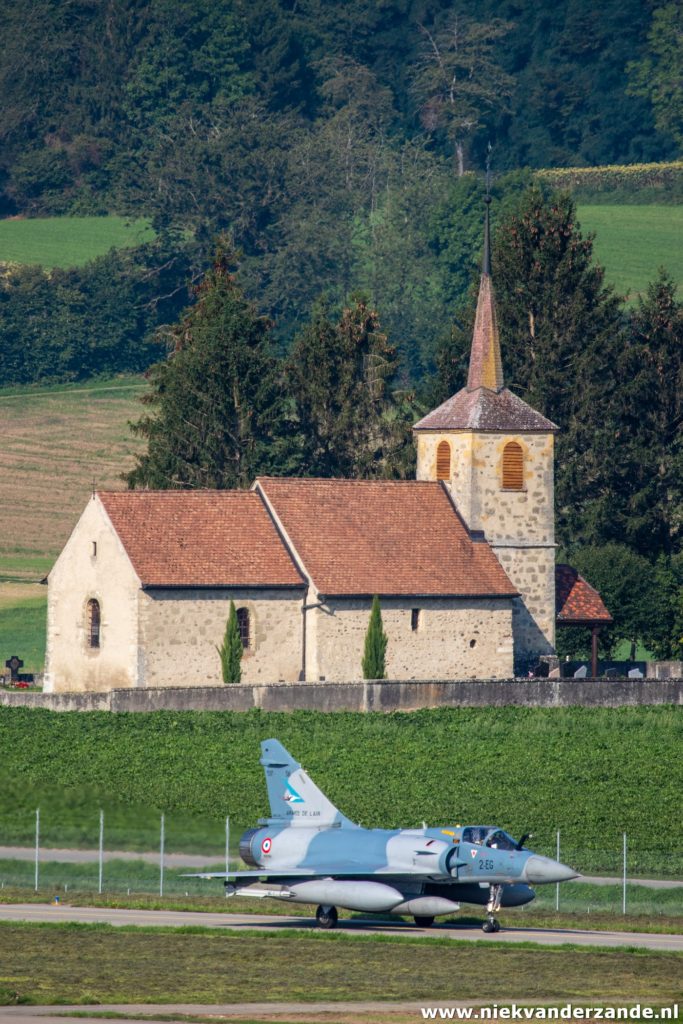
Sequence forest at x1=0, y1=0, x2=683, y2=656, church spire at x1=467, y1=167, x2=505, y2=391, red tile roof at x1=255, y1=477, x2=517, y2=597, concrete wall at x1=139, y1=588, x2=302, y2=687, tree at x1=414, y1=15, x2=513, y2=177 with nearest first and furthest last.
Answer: concrete wall at x1=139, y1=588, x2=302, y2=687 → red tile roof at x1=255, y1=477, x2=517, y2=597 → church spire at x1=467, y1=167, x2=505, y2=391 → forest at x1=0, y1=0, x2=683, y2=656 → tree at x1=414, y1=15, x2=513, y2=177

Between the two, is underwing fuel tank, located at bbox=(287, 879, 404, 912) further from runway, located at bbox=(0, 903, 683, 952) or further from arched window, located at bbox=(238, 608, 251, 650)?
arched window, located at bbox=(238, 608, 251, 650)

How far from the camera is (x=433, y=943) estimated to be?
41594mm

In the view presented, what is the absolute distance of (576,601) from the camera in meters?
77.4

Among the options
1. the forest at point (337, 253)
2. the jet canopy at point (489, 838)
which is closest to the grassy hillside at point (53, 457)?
the forest at point (337, 253)

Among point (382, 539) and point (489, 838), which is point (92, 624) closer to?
point (382, 539)

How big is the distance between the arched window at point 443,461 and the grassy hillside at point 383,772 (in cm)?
983

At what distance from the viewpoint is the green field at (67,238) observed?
15938cm

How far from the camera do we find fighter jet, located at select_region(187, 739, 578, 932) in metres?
43.3

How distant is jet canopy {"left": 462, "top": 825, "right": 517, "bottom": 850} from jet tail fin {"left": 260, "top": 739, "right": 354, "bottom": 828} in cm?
264

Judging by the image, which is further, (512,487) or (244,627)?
(512,487)

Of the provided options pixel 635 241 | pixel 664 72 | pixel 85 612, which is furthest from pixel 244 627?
pixel 664 72

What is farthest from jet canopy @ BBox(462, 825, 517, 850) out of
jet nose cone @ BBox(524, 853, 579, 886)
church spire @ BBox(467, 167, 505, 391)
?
church spire @ BBox(467, 167, 505, 391)

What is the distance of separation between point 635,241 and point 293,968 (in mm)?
128846

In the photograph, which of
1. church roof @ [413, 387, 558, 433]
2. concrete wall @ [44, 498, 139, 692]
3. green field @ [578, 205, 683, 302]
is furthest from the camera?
green field @ [578, 205, 683, 302]
